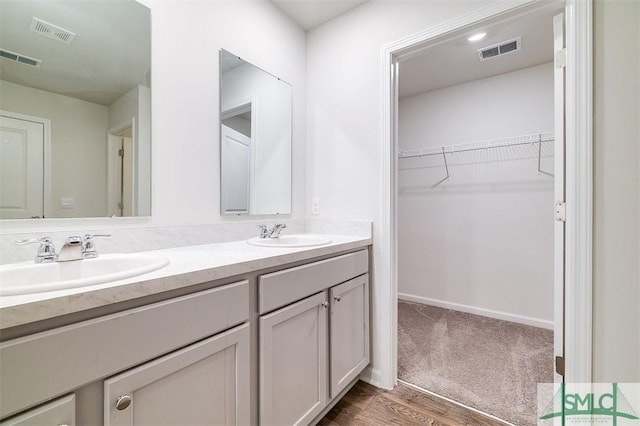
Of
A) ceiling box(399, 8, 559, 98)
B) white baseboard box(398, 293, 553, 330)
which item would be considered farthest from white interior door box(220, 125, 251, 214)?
white baseboard box(398, 293, 553, 330)

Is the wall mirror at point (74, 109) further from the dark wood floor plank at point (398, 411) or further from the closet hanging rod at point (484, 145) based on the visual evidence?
the closet hanging rod at point (484, 145)

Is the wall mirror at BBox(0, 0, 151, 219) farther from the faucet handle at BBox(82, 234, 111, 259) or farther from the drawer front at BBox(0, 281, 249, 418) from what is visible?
the drawer front at BBox(0, 281, 249, 418)

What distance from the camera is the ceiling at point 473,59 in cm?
209

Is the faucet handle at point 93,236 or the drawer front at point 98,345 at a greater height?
the faucet handle at point 93,236

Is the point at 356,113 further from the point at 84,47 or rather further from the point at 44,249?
the point at 44,249

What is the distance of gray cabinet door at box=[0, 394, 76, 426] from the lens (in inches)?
23.0

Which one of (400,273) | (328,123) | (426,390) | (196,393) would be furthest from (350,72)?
→ (400,273)

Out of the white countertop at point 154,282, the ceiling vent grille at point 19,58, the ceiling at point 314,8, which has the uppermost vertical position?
the ceiling at point 314,8

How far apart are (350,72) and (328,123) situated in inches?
14.2

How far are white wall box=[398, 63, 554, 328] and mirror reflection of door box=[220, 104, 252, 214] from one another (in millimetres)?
2115

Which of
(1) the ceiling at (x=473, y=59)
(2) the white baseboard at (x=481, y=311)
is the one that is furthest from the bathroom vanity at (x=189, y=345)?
(2) the white baseboard at (x=481, y=311)

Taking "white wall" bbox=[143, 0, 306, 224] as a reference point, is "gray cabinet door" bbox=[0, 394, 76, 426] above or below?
below

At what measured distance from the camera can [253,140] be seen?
1850 millimetres

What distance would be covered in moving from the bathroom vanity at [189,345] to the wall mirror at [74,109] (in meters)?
0.43
